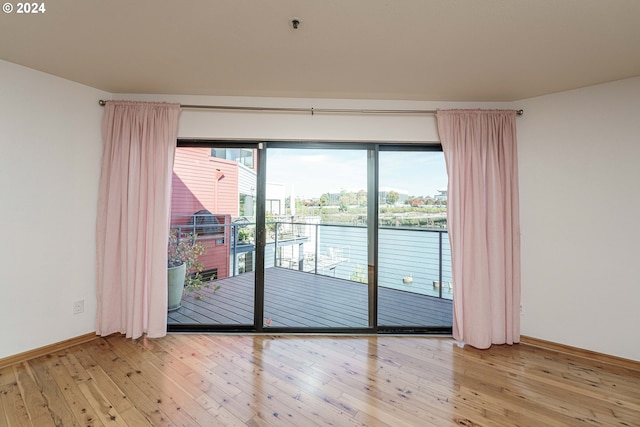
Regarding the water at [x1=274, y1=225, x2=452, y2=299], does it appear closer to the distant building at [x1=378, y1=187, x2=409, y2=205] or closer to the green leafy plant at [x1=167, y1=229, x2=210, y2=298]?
the distant building at [x1=378, y1=187, x2=409, y2=205]

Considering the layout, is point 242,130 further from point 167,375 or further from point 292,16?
point 167,375

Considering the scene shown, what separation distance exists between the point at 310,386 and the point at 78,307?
236 centimetres

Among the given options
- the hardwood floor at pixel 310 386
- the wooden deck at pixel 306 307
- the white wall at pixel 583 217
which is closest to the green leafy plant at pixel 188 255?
the wooden deck at pixel 306 307

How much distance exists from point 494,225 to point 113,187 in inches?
149

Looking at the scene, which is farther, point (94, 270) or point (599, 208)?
point (94, 270)

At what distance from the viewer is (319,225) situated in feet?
9.45

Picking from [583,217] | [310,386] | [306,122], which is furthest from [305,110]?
[583,217]

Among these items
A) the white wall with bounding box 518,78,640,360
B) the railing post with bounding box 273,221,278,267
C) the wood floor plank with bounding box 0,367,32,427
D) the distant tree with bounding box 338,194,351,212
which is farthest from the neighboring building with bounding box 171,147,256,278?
the white wall with bounding box 518,78,640,360

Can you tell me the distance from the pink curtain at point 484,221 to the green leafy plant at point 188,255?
2.74m

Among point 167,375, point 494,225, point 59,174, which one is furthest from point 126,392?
point 494,225

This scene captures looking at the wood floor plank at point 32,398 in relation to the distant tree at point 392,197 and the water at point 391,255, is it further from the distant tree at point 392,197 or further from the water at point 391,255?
the distant tree at point 392,197

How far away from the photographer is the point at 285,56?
76.4 inches

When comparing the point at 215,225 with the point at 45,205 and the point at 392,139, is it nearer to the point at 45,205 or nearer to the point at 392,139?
the point at 45,205

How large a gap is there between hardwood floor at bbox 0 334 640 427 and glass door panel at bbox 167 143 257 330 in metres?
0.39
